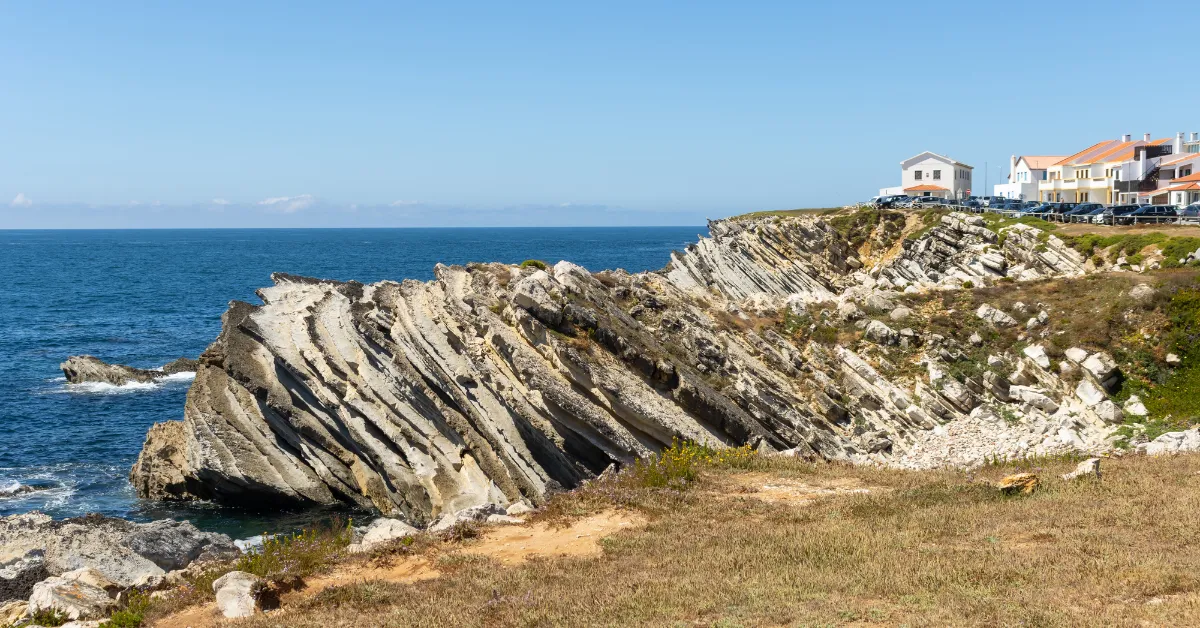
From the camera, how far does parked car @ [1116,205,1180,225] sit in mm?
61112

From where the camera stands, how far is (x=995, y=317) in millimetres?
38938

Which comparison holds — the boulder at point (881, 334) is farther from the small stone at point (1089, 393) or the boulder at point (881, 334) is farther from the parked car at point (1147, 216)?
the parked car at point (1147, 216)

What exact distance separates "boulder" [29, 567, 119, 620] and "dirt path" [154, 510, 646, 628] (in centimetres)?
200

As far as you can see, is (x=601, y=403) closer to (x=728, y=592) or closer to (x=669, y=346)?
(x=669, y=346)

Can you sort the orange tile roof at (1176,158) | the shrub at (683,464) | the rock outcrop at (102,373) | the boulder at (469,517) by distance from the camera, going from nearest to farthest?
1. the boulder at (469,517)
2. the shrub at (683,464)
3. the rock outcrop at (102,373)
4. the orange tile roof at (1176,158)

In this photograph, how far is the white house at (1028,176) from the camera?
102m

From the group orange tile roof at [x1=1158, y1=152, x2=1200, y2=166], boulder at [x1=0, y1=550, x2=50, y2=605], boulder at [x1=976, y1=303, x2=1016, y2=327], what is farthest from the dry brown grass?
orange tile roof at [x1=1158, y1=152, x2=1200, y2=166]

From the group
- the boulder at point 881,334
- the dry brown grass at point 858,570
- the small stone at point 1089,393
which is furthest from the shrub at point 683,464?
the small stone at point 1089,393

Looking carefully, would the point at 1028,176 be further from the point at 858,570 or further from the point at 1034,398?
the point at 858,570

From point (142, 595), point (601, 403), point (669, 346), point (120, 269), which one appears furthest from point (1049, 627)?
point (120, 269)

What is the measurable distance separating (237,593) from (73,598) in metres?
3.59

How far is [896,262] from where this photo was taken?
68.8 metres

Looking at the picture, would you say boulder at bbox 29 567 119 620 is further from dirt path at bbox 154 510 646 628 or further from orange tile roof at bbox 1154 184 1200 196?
orange tile roof at bbox 1154 184 1200 196

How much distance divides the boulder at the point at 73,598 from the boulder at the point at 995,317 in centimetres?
3479
